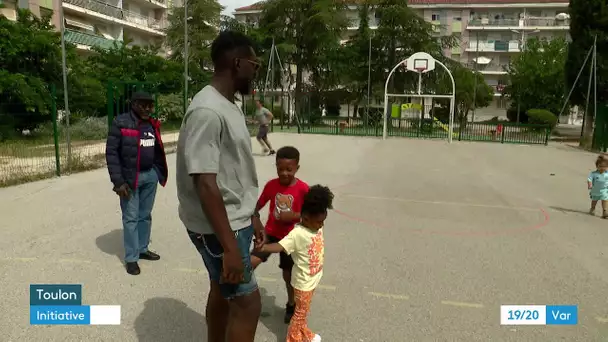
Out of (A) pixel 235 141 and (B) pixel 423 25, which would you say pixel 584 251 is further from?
(B) pixel 423 25

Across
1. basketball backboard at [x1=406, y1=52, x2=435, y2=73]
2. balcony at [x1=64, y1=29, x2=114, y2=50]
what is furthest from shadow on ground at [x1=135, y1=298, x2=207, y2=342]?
balcony at [x1=64, y1=29, x2=114, y2=50]

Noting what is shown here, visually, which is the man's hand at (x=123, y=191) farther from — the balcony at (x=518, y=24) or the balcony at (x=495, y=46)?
the balcony at (x=518, y=24)

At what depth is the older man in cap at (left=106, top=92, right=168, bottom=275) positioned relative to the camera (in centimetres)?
438

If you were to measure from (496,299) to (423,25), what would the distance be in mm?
33642

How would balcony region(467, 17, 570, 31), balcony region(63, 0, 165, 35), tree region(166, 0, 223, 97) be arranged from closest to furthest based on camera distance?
balcony region(63, 0, 165, 35)
tree region(166, 0, 223, 97)
balcony region(467, 17, 570, 31)

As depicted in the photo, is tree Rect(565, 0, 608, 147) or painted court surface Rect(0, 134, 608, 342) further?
tree Rect(565, 0, 608, 147)

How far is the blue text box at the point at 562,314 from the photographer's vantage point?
3684 mm

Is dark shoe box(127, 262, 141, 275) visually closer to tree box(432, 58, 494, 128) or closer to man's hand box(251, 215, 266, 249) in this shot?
man's hand box(251, 215, 266, 249)

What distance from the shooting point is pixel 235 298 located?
2408 mm

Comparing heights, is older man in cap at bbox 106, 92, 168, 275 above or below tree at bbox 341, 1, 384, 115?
below

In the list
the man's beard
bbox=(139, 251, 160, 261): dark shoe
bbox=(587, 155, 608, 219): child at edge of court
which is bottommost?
bbox=(139, 251, 160, 261): dark shoe

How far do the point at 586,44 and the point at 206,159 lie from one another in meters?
26.6

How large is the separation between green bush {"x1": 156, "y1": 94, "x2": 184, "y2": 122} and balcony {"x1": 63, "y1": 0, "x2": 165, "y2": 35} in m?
15.8

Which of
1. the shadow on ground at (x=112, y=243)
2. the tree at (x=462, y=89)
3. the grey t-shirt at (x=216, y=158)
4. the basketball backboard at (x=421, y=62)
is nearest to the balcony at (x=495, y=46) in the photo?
the tree at (x=462, y=89)
